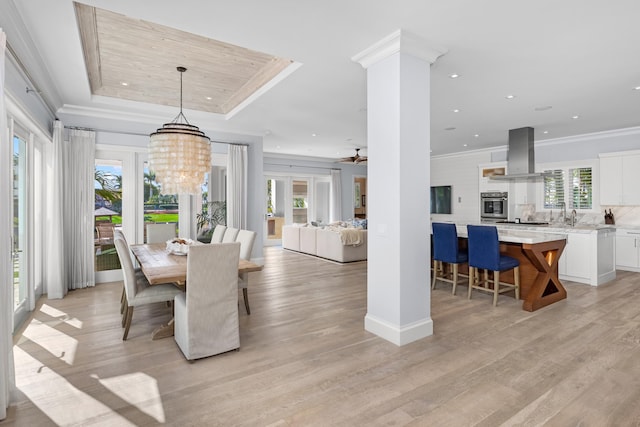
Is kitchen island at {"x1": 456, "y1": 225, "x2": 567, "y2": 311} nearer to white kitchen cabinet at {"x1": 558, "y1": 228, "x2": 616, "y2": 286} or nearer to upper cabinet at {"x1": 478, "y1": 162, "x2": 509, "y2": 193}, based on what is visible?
white kitchen cabinet at {"x1": 558, "y1": 228, "x2": 616, "y2": 286}

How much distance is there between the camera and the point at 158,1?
2.44m

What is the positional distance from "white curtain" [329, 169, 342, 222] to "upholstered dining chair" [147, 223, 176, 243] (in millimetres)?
6111

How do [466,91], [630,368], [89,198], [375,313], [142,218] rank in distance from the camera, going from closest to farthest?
[630,368]
[375,313]
[466,91]
[89,198]
[142,218]

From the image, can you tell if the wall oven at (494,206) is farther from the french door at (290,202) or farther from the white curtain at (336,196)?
the french door at (290,202)

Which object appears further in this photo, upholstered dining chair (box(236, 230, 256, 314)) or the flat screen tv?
the flat screen tv

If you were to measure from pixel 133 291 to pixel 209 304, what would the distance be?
0.88 metres

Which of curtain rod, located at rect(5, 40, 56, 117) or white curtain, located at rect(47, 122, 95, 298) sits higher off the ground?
curtain rod, located at rect(5, 40, 56, 117)

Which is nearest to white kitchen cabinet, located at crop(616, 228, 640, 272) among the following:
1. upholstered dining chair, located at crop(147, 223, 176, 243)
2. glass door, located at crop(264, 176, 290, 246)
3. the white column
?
the white column

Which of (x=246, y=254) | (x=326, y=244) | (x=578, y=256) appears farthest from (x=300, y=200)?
(x=578, y=256)

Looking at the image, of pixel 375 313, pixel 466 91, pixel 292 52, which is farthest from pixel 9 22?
pixel 466 91

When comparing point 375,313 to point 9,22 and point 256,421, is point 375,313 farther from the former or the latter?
point 9,22

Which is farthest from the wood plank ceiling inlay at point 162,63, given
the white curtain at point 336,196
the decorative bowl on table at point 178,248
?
the white curtain at point 336,196

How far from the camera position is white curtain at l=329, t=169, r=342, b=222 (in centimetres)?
1099

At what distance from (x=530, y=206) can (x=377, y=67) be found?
626cm
